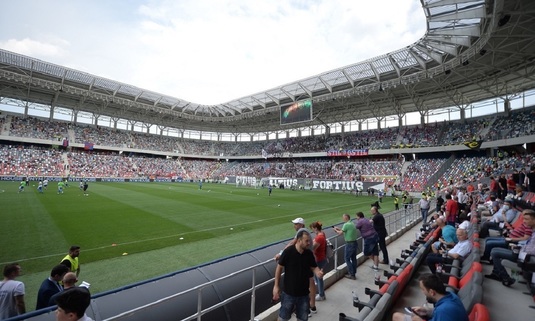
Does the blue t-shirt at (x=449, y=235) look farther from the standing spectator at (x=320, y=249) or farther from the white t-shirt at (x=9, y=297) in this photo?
the white t-shirt at (x=9, y=297)

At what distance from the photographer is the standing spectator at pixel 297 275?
365 cm

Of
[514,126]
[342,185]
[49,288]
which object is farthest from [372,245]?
[514,126]

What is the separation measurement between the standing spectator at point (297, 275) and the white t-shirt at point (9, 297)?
404 cm

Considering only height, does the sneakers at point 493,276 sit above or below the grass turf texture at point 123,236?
above

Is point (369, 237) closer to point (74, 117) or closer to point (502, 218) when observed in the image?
point (502, 218)

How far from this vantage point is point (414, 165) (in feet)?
136

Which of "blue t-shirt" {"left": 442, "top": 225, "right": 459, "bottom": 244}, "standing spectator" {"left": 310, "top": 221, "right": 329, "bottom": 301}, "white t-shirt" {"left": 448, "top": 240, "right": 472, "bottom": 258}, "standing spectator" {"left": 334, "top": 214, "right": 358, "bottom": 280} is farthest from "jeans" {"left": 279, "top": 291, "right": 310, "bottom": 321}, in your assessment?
"blue t-shirt" {"left": 442, "top": 225, "right": 459, "bottom": 244}

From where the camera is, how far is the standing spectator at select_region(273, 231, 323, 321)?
3648 mm

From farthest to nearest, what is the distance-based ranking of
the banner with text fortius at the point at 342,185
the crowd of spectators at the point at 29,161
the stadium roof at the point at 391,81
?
the crowd of spectators at the point at 29,161, the banner with text fortius at the point at 342,185, the stadium roof at the point at 391,81

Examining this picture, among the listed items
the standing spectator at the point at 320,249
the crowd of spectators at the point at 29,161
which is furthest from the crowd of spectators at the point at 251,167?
the standing spectator at the point at 320,249

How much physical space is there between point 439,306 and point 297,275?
1.69 metres

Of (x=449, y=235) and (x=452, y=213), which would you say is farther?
(x=452, y=213)

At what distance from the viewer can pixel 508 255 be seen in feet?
17.9

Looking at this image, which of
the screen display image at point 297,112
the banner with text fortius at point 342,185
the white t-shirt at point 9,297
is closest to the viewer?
the white t-shirt at point 9,297
